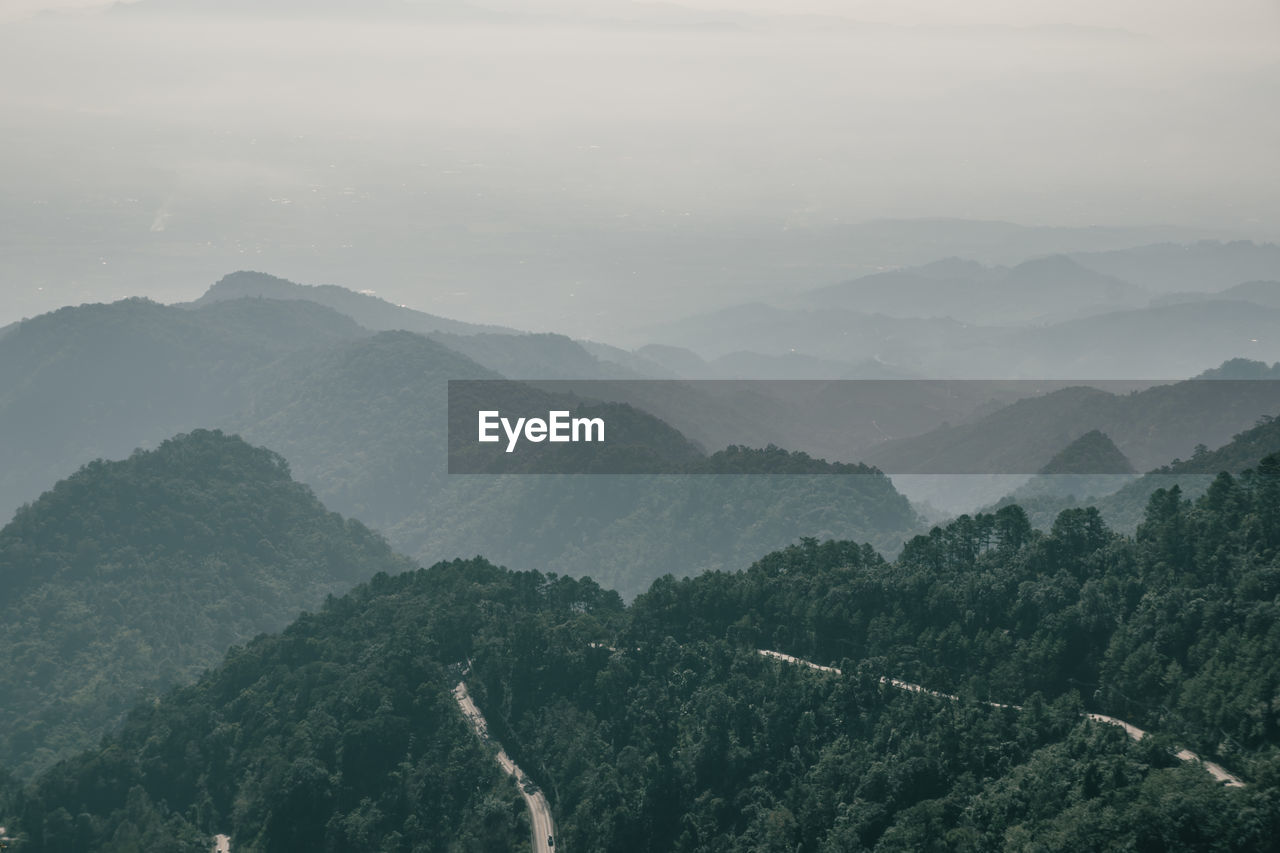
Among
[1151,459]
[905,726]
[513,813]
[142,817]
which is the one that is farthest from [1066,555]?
[1151,459]

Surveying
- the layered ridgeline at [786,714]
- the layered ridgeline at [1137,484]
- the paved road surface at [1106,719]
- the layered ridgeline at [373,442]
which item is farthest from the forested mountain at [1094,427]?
the paved road surface at [1106,719]

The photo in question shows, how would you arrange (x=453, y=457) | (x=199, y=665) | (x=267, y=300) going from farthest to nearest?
(x=267, y=300) < (x=453, y=457) < (x=199, y=665)

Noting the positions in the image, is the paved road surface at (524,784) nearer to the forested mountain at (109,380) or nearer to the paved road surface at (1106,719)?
the paved road surface at (1106,719)

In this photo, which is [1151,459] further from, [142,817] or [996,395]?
[142,817]

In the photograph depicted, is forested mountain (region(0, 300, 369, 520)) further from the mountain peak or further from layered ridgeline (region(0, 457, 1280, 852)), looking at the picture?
the mountain peak

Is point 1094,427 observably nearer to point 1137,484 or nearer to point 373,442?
point 1137,484

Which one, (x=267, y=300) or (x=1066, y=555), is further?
(x=267, y=300)
